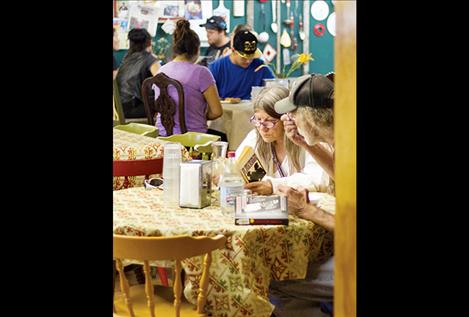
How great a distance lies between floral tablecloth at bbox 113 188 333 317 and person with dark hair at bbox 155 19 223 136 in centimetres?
247

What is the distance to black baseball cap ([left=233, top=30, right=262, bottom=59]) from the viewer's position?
5973 millimetres

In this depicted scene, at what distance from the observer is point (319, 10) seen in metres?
9.43

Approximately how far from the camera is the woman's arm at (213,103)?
529 cm

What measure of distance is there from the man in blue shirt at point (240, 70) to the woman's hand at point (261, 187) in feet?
9.92

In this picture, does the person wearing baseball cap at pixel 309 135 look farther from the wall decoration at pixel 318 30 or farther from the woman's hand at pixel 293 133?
the wall decoration at pixel 318 30

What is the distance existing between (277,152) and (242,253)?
103 centimetres

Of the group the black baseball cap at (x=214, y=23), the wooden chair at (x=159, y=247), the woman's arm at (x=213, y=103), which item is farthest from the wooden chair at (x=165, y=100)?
the wooden chair at (x=159, y=247)

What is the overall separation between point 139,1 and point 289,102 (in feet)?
18.1

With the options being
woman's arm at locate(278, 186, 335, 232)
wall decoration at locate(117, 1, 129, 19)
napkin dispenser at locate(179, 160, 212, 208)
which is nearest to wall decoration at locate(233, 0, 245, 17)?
wall decoration at locate(117, 1, 129, 19)

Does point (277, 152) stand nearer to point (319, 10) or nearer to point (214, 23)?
point (214, 23)

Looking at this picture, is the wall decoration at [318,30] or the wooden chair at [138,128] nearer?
the wooden chair at [138,128]

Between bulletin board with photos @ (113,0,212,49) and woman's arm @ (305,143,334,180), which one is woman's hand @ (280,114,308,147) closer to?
woman's arm @ (305,143,334,180)
